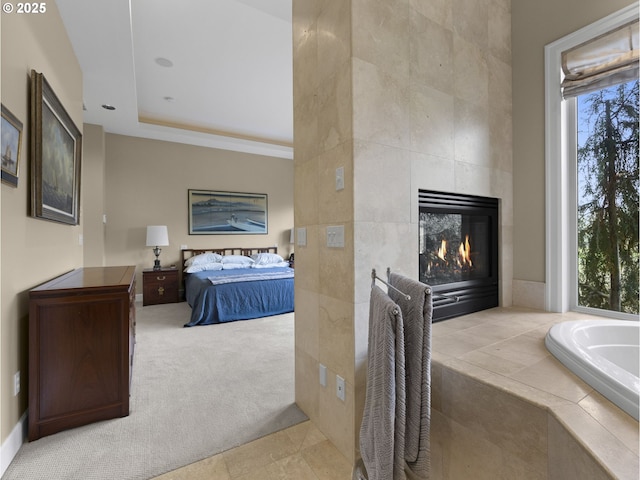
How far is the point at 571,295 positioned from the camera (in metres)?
2.30

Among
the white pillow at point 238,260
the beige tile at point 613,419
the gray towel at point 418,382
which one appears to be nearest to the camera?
the beige tile at point 613,419

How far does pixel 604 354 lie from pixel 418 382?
4.39ft

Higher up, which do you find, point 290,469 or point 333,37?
point 333,37

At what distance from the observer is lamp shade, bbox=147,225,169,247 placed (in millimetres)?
5121

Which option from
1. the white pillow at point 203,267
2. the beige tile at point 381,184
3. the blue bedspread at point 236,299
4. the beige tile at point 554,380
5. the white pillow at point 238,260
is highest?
the beige tile at point 381,184

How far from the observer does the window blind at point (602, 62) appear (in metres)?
1.89

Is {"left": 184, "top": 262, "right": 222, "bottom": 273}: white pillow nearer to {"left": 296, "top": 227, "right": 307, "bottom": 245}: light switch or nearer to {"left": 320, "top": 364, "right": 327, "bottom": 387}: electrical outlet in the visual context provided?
{"left": 296, "top": 227, "right": 307, "bottom": 245}: light switch

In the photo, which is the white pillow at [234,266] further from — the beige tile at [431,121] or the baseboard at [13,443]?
the beige tile at [431,121]

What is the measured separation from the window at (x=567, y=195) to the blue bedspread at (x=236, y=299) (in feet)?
10.7

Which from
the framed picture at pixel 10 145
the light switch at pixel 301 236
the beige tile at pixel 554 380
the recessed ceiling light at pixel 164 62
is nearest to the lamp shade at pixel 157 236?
the recessed ceiling light at pixel 164 62

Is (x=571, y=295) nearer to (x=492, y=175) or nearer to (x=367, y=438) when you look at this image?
(x=492, y=175)

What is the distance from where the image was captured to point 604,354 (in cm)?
172

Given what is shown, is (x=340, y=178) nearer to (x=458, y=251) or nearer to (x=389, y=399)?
(x=389, y=399)

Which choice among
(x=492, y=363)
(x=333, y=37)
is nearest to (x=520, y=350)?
(x=492, y=363)
